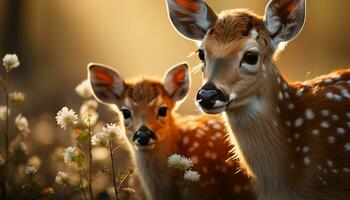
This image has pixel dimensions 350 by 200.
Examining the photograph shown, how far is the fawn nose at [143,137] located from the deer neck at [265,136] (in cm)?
97

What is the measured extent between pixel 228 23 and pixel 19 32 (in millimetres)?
12124

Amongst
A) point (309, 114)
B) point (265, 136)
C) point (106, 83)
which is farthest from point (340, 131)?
point (106, 83)

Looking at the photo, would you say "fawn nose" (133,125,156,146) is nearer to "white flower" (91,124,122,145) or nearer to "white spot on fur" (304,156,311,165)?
"white flower" (91,124,122,145)

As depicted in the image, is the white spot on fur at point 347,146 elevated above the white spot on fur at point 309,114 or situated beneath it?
situated beneath

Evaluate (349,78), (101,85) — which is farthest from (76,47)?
(349,78)

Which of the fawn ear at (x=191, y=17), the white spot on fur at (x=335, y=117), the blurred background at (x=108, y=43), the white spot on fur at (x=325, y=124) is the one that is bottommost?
the white spot on fur at (x=325, y=124)

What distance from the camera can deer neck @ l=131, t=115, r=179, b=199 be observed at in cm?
906

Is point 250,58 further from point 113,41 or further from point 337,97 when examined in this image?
point 113,41

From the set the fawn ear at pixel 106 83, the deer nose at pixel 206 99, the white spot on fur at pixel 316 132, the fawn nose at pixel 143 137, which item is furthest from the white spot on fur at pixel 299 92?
the fawn ear at pixel 106 83

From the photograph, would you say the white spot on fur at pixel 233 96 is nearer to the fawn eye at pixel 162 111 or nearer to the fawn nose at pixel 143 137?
the fawn nose at pixel 143 137

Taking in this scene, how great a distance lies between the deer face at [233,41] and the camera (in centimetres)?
759

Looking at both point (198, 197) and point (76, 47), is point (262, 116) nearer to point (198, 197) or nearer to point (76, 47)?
point (198, 197)

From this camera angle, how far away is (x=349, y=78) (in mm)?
8562

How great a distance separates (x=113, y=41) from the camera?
20.0 metres
